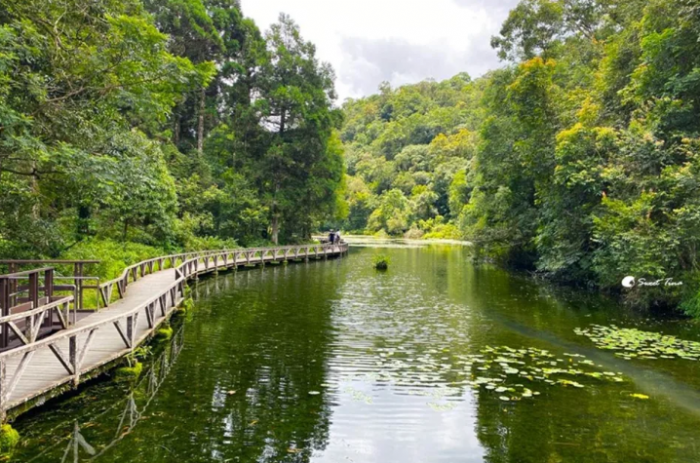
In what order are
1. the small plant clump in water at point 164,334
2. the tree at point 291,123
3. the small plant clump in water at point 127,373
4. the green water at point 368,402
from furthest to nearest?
the tree at point 291,123
the small plant clump in water at point 164,334
the small plant clump in water at point 127,373
the green water at point 368,402

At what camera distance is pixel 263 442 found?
253 inches

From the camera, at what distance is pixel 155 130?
29047mm

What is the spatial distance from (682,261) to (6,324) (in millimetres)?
17079

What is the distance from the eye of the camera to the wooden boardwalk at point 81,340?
6.45m

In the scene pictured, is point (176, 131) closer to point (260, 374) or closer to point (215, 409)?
point (260, 374)

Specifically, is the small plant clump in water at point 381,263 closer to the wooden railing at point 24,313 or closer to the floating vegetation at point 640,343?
the floating vegetation at point 640,343

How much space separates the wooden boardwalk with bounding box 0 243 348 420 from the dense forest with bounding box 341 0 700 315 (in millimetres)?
13472

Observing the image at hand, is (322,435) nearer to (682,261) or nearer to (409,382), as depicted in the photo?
(409,382)

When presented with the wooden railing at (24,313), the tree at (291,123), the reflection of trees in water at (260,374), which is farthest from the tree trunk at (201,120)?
the wooden railing at (24,313)

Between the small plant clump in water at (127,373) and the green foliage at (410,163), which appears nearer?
the small plant clump in water at (127,373)

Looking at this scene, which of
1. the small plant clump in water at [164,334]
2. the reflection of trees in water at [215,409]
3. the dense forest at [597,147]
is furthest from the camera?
the dense forest at [597,147]

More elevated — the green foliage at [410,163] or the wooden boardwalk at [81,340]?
the green foliage at [410,163]

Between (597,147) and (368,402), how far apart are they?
1532 centimetres

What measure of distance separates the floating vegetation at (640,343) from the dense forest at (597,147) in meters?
2.33
